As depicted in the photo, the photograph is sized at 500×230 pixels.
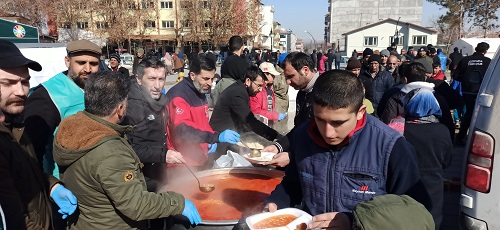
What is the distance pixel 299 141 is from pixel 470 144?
53.9 inches

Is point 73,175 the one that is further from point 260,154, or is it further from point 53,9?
point 53,9

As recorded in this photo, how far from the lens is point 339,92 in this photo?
1.53 m

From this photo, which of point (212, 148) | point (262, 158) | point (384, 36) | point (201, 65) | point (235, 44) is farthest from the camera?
point (384, 36)

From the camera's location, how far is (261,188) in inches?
128

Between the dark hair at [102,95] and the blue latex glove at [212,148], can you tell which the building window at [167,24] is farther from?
the dark hair at [102,95]

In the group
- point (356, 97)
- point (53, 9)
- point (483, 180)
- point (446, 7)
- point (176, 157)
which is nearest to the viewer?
point (356, 97)

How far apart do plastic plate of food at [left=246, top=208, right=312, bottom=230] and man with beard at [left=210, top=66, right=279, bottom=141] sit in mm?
2483

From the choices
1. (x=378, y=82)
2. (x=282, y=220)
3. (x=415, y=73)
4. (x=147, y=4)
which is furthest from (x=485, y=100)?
(x=147, y=4)

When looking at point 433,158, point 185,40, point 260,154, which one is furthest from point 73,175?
point 185,40

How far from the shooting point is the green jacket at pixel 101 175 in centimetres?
188

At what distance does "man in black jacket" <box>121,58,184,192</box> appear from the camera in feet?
9.16

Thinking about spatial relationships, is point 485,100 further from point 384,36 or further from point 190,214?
point 384,36

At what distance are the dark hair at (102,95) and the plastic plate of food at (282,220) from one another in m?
1.02

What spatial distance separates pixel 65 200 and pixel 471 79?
24.0 ft
